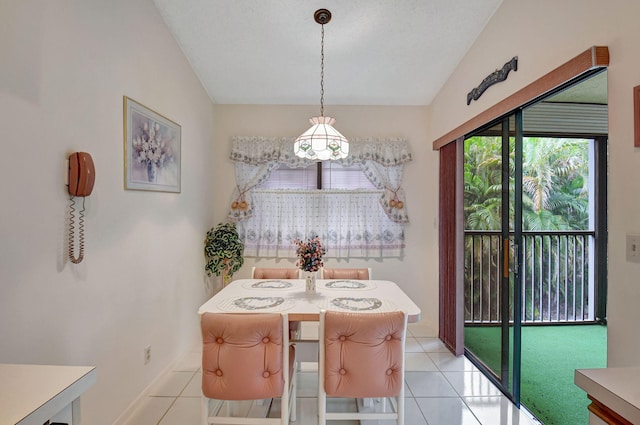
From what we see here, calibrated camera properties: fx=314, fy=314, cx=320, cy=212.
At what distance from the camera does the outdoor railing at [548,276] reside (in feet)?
9.86

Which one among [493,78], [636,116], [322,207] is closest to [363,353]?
[636,116]

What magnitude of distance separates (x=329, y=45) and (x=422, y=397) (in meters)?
3.06

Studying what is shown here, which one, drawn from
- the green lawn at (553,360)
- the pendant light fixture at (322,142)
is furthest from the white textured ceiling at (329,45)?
the green lawn at (553,360)

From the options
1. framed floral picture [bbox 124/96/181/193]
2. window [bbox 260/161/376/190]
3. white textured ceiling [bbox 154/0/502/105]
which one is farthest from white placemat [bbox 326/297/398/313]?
white textured ceiling [bbox 154/0/502/105]

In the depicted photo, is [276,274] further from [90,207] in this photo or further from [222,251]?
[90,207]

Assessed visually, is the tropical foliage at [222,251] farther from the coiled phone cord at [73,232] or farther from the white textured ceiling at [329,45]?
the coiled phone cord at [73,232]

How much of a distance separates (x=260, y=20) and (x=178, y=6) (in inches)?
25.6

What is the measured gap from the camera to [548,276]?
321 centimetres

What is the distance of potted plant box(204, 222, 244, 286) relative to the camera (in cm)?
353

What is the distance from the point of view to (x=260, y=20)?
264 centimetres

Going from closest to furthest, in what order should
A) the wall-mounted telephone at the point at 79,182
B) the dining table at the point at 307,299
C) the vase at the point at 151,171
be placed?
the wall-mounted telephone at the point at 79,182 → the dining table at the point at 307,299 → the vase at the point at 151,171

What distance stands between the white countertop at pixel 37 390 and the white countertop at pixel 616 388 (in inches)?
56.4

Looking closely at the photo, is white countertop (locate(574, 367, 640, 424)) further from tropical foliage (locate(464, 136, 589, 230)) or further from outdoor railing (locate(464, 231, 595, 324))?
outdoor railing (locate(464, 231, 595, 324))

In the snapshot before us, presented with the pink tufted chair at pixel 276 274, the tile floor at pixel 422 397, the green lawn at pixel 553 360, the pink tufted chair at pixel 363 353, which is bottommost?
the tile floor at pixel 422 397
